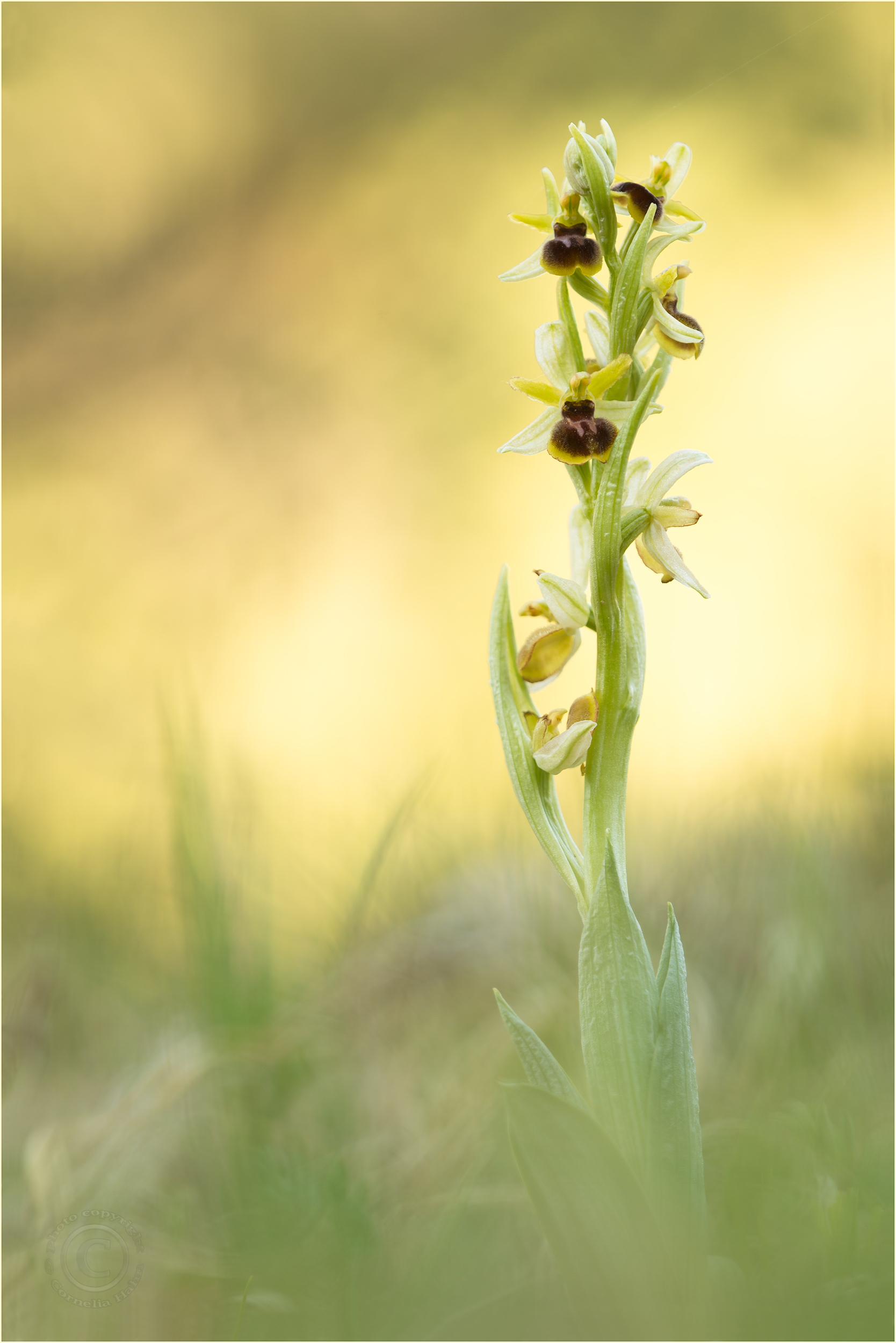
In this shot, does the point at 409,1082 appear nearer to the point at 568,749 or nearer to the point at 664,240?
the point at 568,749

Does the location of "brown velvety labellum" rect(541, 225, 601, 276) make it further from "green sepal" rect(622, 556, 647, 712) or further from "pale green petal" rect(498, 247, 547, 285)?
"green sepal" rect(622, 556, 647, 712)

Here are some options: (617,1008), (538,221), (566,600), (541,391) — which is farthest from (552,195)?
(617,1008)

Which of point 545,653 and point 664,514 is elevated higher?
point 664,514

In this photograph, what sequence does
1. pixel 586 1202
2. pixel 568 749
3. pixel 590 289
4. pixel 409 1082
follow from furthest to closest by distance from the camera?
1. pixel 409 1082
2. pixel 590 289
3. pixel 568 749
4. pixel 586 1202

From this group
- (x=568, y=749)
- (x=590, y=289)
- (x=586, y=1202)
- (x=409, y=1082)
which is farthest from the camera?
(x=409, y=1082)

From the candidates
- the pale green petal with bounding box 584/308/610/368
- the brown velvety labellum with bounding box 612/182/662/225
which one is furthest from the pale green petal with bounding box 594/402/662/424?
the brown velvety labellum with bounding box 612/182/662/225

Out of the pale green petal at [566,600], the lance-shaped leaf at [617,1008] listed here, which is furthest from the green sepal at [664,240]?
the lance-shaped leaf at [617,1008]

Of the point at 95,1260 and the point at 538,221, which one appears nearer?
the point at 95,1260
